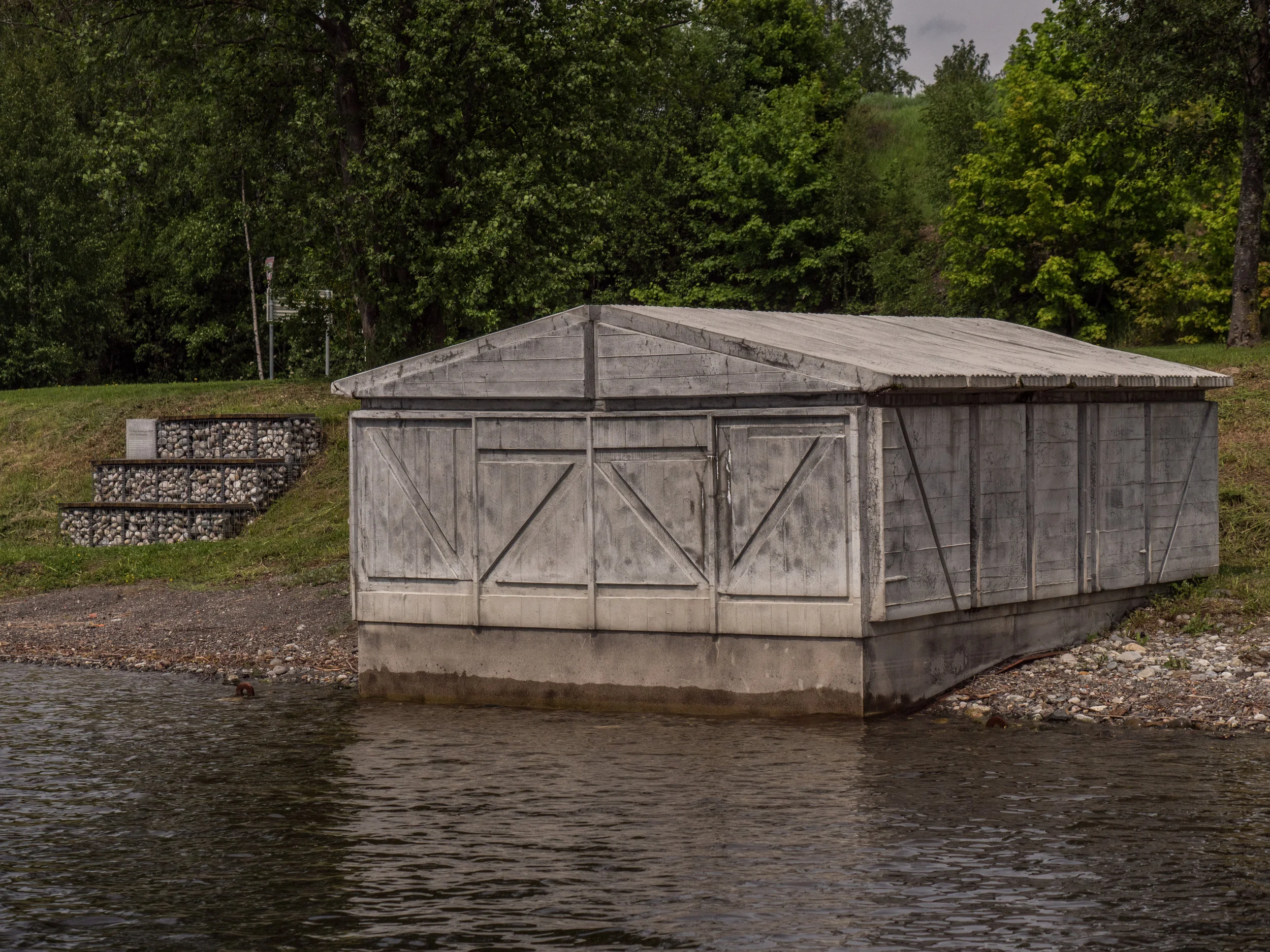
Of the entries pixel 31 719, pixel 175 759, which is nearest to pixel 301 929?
pixel 175 759

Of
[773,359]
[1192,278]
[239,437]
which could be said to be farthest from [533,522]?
[1192,278]

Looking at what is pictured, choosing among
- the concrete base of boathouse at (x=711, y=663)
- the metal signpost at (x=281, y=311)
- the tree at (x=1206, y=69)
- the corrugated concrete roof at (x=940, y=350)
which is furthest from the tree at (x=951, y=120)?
the concrete base of boathouse at (x=711, y=663)

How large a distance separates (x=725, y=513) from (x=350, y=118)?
68.3ft

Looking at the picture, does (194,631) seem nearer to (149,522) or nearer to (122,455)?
(149,522)

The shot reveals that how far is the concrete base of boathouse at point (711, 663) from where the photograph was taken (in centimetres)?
1653

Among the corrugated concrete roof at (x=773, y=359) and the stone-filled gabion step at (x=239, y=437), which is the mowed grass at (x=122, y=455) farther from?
the corrugated concrete roof at (x=773, y=359)

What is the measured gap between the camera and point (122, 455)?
35844 millimetres

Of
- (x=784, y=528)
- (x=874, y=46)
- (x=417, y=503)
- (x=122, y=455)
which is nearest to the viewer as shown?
(x=784, y=528)

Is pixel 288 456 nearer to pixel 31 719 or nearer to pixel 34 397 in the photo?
pixel 34 397

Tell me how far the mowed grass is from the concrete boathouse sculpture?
7899 mm

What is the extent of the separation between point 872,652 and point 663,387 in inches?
135

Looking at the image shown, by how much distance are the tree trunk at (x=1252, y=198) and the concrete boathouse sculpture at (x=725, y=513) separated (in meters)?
17.9

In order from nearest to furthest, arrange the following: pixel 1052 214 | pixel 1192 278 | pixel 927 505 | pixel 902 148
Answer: pixel 927 505 → pixel 1192 278 → pixel 1052 214 → pixel 902 148

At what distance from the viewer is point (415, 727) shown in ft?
55.8
